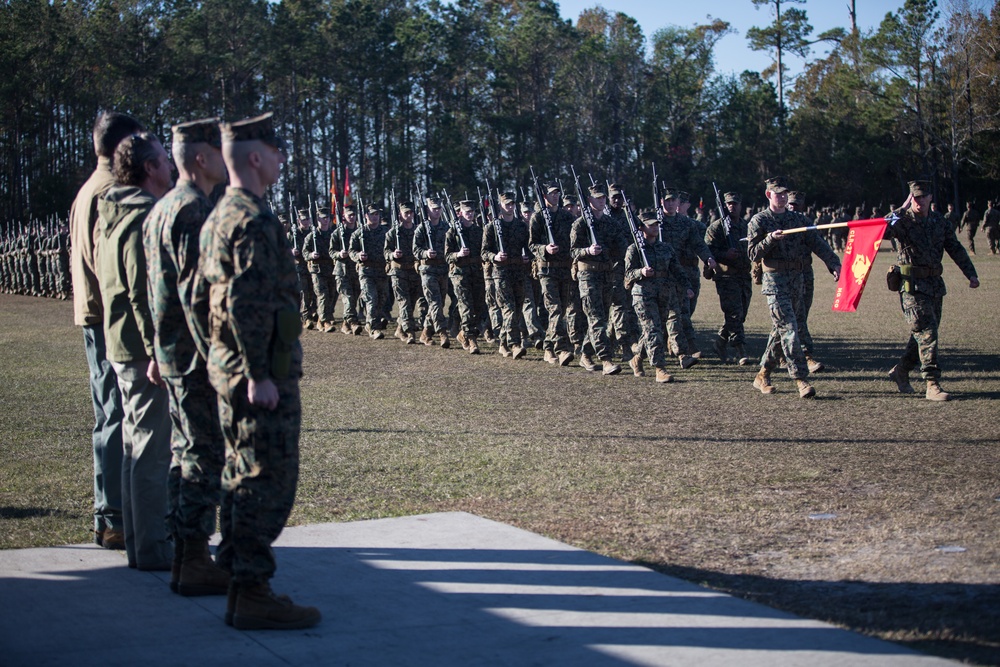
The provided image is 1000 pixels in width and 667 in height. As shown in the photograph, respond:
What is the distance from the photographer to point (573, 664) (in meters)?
4.14

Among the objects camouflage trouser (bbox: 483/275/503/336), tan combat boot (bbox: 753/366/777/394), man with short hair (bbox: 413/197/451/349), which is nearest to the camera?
tan combat boot (bbox: 753/366/777/394)

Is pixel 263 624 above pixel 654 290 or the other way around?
the other way around

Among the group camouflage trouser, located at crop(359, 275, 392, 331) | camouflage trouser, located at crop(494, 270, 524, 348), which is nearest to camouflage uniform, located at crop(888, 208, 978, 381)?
camouflage trouser, located at crop(494, 270, 524, 348)

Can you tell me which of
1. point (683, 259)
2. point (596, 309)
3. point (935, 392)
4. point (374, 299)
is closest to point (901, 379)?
point (935, 392)

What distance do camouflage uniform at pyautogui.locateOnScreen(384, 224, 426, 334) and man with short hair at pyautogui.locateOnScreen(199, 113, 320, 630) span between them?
44.6ft

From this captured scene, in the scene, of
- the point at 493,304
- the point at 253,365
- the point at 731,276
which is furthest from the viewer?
the point at 493,304

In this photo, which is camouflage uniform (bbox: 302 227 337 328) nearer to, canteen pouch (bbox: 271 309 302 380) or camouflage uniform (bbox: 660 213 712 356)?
camouflage uniform (bbox: 660 213 712 356)

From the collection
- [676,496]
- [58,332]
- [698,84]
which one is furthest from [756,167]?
[676,496]

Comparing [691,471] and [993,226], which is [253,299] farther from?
[993,226]

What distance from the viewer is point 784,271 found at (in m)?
11.6

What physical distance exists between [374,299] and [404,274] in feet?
4.29

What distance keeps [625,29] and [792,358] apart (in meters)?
70.9

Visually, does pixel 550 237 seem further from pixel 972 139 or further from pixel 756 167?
pixel 756 167

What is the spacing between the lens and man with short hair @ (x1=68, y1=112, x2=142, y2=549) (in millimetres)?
5926
